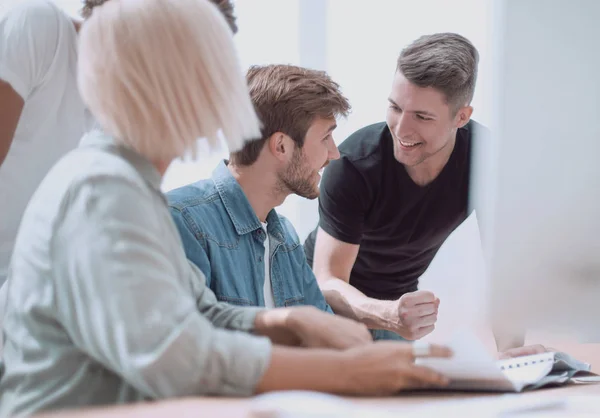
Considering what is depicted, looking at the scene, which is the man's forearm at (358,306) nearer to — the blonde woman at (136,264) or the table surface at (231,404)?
the table surface at (231,404)

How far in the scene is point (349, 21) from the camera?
3.15m

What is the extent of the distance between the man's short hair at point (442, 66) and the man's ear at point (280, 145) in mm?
520

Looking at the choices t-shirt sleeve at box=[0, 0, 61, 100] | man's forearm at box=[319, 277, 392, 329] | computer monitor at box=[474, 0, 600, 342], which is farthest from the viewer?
computer monitor at box=[474, 0, 600, 342]

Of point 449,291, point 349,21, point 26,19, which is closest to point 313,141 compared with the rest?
point 26,19

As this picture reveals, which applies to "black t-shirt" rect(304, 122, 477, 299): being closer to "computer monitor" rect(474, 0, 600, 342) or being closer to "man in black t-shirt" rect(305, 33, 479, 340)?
"man in black t-shirt" rect(305, 33, 479, 340)

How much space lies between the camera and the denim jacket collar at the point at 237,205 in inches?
62.1

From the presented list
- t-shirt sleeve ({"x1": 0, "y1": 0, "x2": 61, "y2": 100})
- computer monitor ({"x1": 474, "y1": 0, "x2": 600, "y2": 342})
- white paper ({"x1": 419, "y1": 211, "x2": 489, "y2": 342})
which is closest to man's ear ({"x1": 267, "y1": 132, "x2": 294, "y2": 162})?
t-shirt sleeve ({"x1": 0, "y1": 0, "x2": 61, "y2": 100})

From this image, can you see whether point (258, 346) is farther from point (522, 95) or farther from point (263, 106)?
point (522, 95)

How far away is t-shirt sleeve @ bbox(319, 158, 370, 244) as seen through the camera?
6.69ft

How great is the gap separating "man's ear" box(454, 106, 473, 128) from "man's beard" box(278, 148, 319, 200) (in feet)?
1.96

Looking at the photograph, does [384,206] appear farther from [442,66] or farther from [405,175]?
[442,66]

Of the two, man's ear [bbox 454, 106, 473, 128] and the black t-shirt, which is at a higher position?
man's ear [bbox 454, 106, 473, 128]

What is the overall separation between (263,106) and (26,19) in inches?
25.2

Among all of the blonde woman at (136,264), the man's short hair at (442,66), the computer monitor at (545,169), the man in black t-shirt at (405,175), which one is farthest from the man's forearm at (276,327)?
the computer monitor at (545,169)
